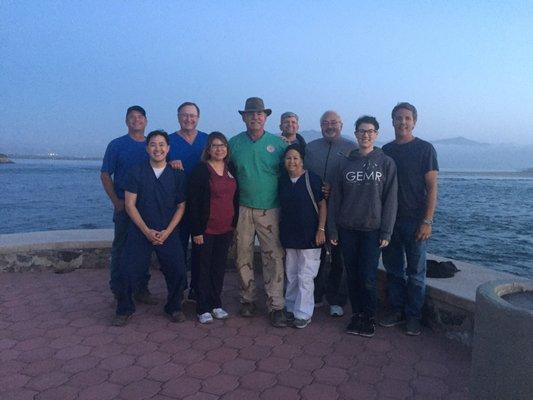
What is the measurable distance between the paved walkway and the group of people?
0.62 ft

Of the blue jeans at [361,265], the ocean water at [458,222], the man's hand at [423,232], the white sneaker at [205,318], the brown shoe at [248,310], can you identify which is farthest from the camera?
the ocean water at [458,222]

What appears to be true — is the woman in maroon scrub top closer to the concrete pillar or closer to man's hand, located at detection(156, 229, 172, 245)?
man's hand, located at detection(156, 229, 172, 245)

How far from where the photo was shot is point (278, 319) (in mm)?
3805

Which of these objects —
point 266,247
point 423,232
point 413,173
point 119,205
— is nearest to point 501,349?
point 423,232

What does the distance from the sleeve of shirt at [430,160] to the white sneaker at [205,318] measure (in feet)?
7.18

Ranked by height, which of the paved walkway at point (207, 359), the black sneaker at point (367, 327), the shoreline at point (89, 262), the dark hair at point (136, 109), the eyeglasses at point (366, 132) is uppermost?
the dark hair at point (136, 109)

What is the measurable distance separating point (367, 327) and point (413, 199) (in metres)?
1.11

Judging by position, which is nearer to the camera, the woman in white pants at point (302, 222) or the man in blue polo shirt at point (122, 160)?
the woman in white pants at point (302, 222)

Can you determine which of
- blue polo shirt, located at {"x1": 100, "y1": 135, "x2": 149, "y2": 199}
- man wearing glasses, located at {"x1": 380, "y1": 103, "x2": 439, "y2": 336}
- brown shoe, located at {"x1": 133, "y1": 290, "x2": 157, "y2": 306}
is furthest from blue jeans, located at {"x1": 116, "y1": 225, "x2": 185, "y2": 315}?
man wearing glasses, located at {"x1": 380, "y1": 103, "x2": 439, "y2": 336}

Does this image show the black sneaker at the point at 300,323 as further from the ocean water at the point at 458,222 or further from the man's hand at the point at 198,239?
the ocean water at the point at 458,222

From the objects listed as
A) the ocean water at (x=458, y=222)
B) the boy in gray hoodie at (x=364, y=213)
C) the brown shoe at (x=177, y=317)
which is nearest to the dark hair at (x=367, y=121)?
the boy in gray hoodie at (x=364, y=213)

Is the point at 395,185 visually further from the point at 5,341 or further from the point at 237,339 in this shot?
the point at 5,341

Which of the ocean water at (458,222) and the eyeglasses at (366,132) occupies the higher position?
the eyeglasses at (366,132)

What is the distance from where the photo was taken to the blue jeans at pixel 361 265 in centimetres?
360
